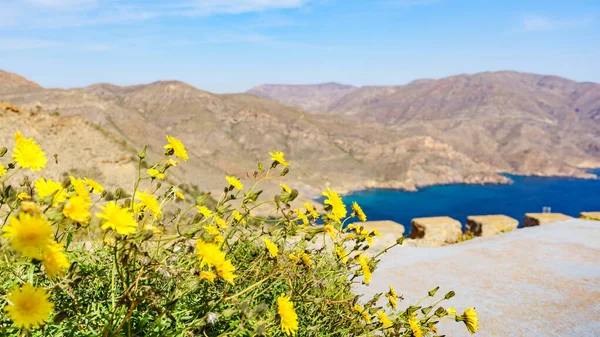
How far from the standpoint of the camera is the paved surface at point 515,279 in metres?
3.88

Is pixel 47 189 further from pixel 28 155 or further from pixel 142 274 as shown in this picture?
pixel 142 274

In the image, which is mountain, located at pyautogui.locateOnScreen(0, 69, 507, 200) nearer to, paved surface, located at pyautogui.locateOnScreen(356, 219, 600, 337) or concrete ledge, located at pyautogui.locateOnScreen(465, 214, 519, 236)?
concrete ledge, located at pyautogui.locateOnScreen(465, 214, 519, 236)

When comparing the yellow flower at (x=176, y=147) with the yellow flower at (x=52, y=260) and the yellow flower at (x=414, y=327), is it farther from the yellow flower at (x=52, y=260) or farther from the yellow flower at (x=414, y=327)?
the yellow flower at (x=414, y=327)

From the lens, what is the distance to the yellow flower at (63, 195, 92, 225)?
51.9 inches

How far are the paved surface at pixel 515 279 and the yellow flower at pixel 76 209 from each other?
3.39m

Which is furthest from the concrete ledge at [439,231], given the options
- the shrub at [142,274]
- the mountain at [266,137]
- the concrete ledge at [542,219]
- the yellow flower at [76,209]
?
the mountain at [266,137]

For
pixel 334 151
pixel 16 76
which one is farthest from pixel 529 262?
pixel 16 76

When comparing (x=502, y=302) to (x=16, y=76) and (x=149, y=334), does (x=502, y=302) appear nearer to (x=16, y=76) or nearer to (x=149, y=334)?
(x=149, y=334)

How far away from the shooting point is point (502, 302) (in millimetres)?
4387

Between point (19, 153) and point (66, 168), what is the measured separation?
24743 millimetres

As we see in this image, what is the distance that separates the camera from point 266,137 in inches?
5094

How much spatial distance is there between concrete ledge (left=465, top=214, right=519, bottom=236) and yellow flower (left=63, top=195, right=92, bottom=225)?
31.4 ft

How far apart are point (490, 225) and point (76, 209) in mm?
10119

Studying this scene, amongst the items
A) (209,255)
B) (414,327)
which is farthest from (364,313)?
(209,255)
